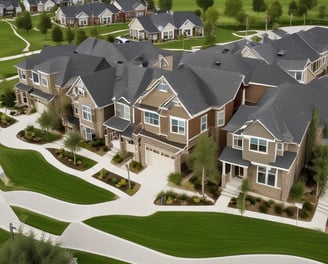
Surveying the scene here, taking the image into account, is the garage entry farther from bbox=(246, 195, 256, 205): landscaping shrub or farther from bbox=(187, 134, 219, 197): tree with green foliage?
bbox=(246, 195, 256, 205): landscaping shrub

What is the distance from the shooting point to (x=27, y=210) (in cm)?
3030

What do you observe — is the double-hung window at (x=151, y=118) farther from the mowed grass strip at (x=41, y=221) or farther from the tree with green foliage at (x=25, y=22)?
the tree with green foliage at (x=25, y=22)

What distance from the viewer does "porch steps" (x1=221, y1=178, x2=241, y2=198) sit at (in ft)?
103

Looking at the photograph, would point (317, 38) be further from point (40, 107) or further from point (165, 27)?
A: point (40, 107)

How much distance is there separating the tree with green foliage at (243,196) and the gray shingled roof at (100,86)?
16759 millimetres

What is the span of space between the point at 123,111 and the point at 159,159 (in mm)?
6897

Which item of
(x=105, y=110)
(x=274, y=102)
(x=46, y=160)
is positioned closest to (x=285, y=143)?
(x=274, y=102)

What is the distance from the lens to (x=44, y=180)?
34.5 metres

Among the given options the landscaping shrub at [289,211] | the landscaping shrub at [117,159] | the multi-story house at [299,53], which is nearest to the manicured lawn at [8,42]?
the multi-story house at [299,53]

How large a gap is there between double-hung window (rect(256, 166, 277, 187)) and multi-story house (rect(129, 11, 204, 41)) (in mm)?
62867

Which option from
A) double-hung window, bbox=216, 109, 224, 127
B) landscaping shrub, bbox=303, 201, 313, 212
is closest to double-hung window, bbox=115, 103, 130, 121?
double-hung window, bbox=216, 109, 224, 127

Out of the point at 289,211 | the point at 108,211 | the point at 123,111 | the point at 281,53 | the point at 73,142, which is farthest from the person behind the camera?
the point at 281,53

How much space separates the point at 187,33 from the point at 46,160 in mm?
62459

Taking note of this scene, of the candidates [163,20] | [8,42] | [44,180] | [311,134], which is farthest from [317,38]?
[8,42]
